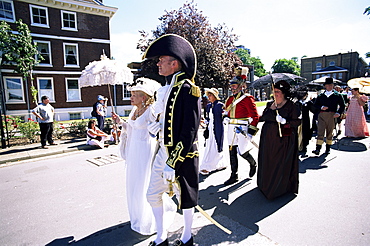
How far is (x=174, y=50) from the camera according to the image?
2451 millimetres

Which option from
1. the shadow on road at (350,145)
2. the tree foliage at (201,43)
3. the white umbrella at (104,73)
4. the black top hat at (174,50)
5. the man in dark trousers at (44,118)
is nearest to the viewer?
the black top hat at (174,50)

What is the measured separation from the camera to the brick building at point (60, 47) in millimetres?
18906

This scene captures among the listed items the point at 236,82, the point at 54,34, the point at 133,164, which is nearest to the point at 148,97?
the point at 133,164

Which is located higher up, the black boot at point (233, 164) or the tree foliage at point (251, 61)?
the tree foliage at point (251, 61)

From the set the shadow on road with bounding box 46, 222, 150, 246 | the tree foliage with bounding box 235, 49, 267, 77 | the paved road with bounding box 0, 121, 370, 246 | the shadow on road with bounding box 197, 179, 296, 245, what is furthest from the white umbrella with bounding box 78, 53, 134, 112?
the tree foliage with bounding box 235, 49, 267, 77

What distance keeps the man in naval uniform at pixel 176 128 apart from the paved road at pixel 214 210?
2.42 ft

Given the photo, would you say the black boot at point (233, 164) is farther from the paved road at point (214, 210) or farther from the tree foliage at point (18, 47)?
the tree foliage at point (18, 47)

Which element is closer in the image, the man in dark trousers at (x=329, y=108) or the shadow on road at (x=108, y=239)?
the shadow on road at (x=108, y=239)

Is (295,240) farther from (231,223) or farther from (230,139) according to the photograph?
(230,139)

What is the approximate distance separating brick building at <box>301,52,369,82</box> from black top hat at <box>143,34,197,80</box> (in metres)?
54.0

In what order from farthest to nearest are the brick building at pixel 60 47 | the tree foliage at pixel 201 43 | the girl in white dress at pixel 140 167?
1. the brick building at pixel 60 47
2. the tree foliage at pixel 201 43
3. the girl in white dress at pixel 140 167

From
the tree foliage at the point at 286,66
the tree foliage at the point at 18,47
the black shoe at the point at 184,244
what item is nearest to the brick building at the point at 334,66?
the tree foliage at the point at 286,66

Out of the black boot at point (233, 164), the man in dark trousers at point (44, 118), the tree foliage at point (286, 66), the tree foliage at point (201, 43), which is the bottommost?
the black boot at point (233, 164)

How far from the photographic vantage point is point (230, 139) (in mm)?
4836
